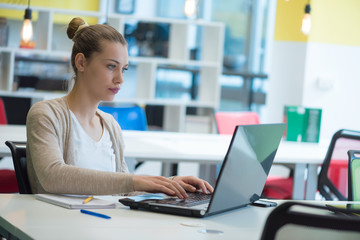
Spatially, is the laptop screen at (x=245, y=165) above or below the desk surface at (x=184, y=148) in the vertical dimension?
above

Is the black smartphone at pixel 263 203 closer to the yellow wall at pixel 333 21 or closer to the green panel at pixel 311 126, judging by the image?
the green panel at pixel 311 126

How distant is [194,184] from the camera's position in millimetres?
1938

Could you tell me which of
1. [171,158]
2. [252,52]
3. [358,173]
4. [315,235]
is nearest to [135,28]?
[252,52]

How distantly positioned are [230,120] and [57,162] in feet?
8.69

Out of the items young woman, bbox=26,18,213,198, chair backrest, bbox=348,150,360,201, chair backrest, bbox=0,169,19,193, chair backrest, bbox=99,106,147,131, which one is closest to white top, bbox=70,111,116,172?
young woman, bbox=26,18,213,198

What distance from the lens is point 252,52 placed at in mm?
8562

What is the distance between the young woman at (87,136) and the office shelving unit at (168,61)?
11.6ft

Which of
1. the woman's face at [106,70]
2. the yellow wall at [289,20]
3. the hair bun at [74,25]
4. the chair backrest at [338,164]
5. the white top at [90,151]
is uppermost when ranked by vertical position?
the yellow wall at [289,20]

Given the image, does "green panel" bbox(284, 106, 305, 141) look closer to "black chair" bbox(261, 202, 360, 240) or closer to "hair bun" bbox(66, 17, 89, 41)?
"hair bun" bbox(66, 17, 89, 41)

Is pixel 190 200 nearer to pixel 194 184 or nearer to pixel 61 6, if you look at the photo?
pixel 194 184

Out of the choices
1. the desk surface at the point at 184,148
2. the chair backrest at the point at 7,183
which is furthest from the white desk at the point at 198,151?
the chair backrest at the point at 7,183

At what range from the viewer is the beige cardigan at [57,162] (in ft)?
5.77

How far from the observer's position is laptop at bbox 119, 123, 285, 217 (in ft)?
5.03

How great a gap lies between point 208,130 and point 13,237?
174 inches
